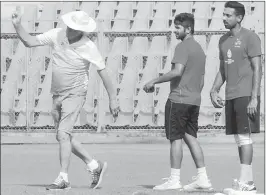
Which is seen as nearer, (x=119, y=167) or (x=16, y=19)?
(x=16, y=19)

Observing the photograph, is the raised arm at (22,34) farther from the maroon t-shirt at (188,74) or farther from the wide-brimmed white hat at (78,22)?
the maroon t-shirt at (188,74)

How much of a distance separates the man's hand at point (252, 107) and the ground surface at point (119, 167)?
1164mm

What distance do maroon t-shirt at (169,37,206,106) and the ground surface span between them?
1038mm

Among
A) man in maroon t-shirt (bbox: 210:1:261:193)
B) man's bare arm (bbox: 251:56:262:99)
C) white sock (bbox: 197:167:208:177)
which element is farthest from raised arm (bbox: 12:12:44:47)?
man's bare arm (bbox: 251:56:262:99)

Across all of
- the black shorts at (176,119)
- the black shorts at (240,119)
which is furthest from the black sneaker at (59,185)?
the black shorts at (240,119)

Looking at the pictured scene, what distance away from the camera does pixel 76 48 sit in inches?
362

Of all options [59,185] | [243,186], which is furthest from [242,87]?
[59,185]

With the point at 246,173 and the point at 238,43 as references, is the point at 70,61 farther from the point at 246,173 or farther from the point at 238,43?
the point at 246,173

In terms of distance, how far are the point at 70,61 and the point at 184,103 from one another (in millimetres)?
1292

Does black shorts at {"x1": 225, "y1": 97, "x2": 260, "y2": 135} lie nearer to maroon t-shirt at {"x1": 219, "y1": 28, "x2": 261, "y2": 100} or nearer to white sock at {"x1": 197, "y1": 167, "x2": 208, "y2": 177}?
maroon t-shirt at {"x1": 219, "y1": 28, "x2": 261, "y2": 100}

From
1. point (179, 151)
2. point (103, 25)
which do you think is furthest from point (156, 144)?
point (179, 151)

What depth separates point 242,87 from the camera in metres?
8.62

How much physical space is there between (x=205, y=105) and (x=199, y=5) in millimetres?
2657

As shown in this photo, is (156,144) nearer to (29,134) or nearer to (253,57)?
(29,134)
